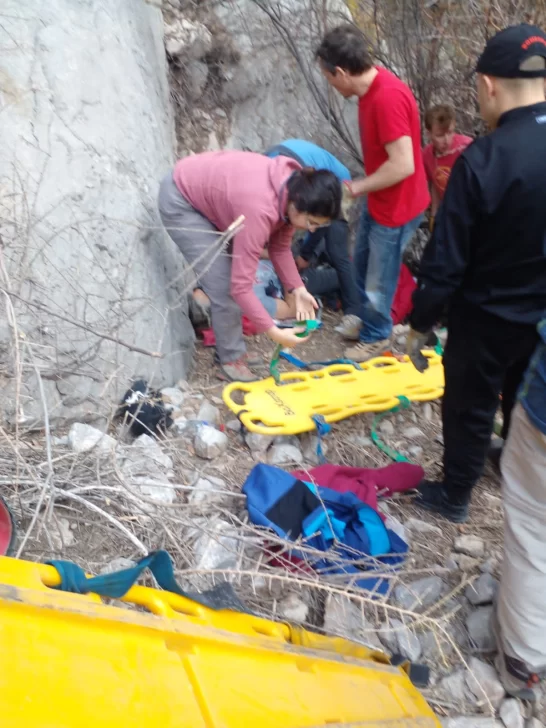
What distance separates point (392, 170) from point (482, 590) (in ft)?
6.02

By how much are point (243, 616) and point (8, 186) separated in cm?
188

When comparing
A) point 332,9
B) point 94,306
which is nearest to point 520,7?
point 332,9

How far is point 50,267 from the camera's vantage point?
2268mm

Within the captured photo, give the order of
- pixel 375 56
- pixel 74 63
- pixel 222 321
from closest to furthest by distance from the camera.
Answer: pixel 74 63 → pixel 222 321 → pixel 375 56

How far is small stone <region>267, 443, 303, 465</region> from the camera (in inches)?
95.9

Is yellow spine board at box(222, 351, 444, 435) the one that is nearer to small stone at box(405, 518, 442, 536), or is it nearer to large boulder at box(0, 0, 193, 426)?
large boulder at box(0, 0, 193, 426)

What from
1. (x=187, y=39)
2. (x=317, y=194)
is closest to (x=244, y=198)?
(x=317, y=194)

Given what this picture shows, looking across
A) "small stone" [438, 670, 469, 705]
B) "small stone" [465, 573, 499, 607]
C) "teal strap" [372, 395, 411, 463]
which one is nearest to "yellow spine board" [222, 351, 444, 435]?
"teal strap" [372, 395, 411, 463]

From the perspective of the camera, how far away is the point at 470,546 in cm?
203

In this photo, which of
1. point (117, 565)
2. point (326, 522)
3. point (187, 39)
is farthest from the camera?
point (187, 39)

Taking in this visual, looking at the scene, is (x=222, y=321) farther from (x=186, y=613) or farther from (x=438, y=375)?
(x=186, y=613)

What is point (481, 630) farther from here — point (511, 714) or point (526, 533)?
point (526, 533)

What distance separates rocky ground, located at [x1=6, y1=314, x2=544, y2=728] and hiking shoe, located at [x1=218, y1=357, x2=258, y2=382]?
0.59 metres

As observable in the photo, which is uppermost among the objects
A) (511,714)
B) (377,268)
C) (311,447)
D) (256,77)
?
(256,77)
